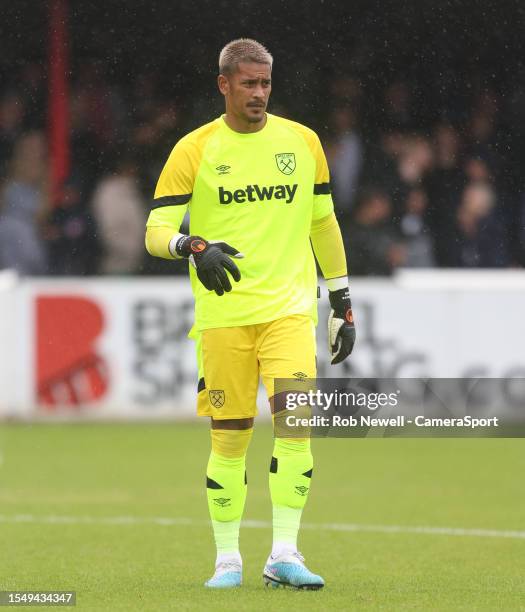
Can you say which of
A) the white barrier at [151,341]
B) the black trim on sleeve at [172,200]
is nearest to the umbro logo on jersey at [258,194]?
the black trim on sleeve at [172,200]

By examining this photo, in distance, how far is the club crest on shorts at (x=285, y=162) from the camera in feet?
21.9

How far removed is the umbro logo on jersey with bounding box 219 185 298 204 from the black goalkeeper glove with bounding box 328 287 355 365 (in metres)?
0.57

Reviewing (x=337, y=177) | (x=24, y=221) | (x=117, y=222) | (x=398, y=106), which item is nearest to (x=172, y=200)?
(x=24, y=221)

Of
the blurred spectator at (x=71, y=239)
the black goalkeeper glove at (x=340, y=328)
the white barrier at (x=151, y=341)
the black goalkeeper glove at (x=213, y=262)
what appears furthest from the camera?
the blurred spectator at (x=71, y=239)

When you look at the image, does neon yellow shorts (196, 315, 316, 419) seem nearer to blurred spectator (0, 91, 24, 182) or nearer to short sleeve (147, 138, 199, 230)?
short sleeve (147, 138, 199, 230)

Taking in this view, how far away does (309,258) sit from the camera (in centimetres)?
686

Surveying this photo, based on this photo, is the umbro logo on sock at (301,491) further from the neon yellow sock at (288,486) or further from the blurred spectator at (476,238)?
the blurred spectator at (476,238)

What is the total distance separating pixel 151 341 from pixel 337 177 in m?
2.89

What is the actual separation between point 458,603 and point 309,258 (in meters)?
1.53

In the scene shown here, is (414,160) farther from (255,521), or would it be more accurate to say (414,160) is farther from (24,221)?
(255,521)

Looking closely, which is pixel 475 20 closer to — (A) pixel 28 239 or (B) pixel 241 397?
(A) pixel 28 239

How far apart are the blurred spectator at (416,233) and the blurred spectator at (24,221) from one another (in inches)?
131

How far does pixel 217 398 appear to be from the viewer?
263 inches

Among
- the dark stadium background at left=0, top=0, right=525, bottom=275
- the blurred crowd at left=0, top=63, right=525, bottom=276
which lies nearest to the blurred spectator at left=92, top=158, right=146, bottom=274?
the blurred crowd at left=0, top=63, right=525, bottom=276
